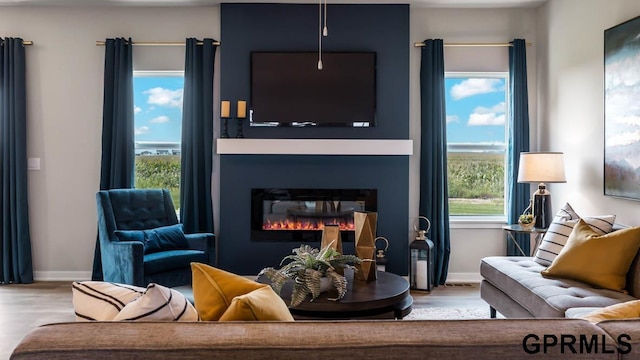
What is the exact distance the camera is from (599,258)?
8.94 feet

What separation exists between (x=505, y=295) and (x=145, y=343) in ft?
8.66

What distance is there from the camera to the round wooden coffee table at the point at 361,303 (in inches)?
97.3

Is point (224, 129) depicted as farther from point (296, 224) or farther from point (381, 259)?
point (381, 259)

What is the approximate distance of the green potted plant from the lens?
2.47 meters

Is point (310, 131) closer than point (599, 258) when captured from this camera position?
No

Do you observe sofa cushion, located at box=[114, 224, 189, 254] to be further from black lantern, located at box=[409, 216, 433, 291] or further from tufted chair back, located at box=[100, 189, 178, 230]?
black lantern, located at box=[409, 216, 433, 291]

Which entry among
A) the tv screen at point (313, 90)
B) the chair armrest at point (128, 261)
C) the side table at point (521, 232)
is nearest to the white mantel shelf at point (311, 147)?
→ the tv screen at point (313, 90)

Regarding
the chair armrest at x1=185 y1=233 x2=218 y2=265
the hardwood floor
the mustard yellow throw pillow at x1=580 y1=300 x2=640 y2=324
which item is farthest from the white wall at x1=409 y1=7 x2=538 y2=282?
the mustard yellow throw pillow at x1=580 y1=300 x2=640 y2=324

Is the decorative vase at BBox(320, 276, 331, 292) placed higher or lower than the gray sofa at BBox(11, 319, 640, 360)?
lower

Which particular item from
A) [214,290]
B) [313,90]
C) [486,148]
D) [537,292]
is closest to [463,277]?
[486,148]

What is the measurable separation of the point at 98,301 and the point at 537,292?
7.49 feet

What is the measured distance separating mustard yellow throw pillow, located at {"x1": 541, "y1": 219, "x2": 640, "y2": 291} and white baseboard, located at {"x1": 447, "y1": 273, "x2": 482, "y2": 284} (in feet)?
6.72

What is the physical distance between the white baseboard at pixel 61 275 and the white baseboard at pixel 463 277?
146 inches

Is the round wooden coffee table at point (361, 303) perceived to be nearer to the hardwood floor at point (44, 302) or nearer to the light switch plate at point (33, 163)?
the hardwood floor at point (44, 302)
